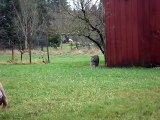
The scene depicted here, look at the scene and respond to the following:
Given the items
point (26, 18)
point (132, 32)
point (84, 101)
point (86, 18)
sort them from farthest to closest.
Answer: point (26, 18) < point (86, 18) < point (132, 32) < point (84, 101)

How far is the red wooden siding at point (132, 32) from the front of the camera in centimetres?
2152

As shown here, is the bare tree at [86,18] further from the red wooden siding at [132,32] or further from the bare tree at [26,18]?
Answer: the bare tree at [26,18]

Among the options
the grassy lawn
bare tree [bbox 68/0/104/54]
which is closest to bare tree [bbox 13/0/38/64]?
bare tree [bbox 68/0/104/54]

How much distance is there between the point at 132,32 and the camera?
2202cm

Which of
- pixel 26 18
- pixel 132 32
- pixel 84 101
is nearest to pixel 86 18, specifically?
pixel 132 32

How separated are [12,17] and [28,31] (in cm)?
652

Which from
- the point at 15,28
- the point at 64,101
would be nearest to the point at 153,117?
the point at 64,101

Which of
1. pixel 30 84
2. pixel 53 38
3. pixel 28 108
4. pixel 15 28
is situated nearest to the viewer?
pixel 28 108

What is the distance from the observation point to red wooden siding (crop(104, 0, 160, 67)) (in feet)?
70.6

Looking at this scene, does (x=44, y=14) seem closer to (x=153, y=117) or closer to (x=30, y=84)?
(x=30, y=84)

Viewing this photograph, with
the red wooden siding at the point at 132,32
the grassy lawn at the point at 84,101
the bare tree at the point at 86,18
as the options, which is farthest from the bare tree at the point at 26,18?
the grassy lawn at the point at 84,101

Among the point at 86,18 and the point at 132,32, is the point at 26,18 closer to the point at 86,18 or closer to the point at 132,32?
the point at 86,18

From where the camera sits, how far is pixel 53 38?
58438mm

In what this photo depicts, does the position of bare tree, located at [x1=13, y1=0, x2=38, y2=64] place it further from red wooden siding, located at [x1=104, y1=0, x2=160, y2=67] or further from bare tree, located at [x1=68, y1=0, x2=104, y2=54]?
red wooden siding, located at [x1=104, y1=0, x2=160, y2=67]
